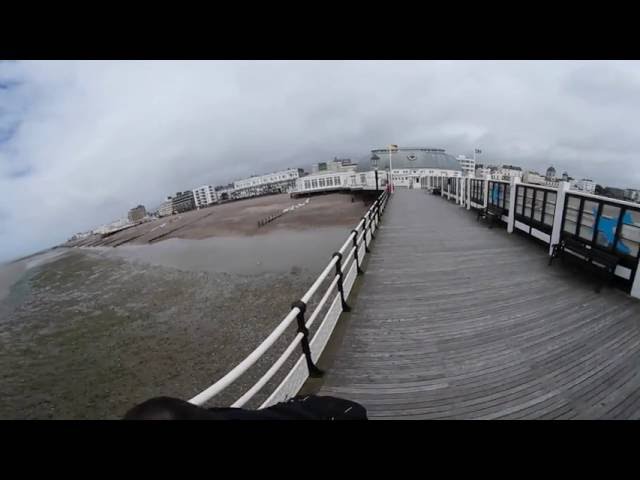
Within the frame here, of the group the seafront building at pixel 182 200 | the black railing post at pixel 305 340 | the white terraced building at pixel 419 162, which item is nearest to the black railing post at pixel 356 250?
the black railing post at pixel 305 340

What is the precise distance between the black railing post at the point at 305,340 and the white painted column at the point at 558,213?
6.14 m

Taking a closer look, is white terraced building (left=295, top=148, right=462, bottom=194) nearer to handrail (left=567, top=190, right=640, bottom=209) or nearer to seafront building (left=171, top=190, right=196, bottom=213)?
handrail (left=567, top=190, right=640, bottom=209)

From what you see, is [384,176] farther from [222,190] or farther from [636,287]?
[222,190]

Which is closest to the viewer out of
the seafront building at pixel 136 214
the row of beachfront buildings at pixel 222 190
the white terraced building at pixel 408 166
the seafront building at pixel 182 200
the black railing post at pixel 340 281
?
the black railing post at pixel 340 281

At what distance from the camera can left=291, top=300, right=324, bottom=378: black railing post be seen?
8.54ft

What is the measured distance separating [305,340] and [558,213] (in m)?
6.61

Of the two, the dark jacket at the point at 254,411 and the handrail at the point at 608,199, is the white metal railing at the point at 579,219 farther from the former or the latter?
the dark jacket at the point at 254,411

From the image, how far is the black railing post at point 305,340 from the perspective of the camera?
2604mm

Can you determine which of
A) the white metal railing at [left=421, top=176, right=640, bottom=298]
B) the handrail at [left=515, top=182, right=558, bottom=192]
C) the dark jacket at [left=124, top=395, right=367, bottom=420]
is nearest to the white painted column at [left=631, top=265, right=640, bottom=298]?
the white metal railing at [left=421, top=176, right=640, bottom=298]

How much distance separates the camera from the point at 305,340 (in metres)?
2.73

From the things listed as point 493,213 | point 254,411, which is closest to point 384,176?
point 493,213

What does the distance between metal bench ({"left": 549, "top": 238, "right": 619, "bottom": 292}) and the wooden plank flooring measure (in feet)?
0.83
